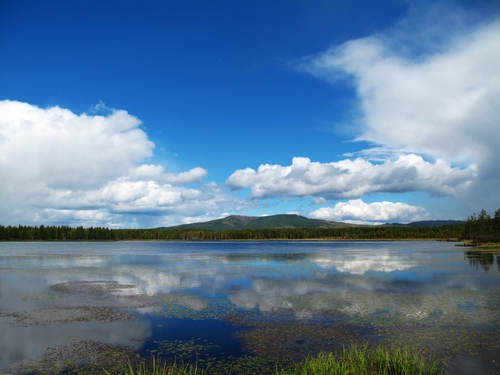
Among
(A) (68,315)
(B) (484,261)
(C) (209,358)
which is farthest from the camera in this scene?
(B) (484,261)

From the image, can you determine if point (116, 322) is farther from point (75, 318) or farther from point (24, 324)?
point (24, 324)

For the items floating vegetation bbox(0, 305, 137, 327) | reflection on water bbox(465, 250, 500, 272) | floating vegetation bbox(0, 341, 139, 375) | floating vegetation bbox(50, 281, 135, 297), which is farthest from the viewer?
reflection on water bbox(465, 250, 500, 272)

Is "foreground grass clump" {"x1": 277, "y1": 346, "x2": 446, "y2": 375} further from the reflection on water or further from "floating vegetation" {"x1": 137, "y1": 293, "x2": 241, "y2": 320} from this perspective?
the reflection on water

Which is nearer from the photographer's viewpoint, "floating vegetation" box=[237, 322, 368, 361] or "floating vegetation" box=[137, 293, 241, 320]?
"floating vegetation" box=[237, 322, 368, 361]

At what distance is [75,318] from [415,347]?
19158mm

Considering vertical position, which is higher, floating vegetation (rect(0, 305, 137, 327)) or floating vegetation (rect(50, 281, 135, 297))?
floating vegetation (rect(0, 305, 137, 327))

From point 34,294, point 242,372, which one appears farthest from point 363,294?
point 34,294

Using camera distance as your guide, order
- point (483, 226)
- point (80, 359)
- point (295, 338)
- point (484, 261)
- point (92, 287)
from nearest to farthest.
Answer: point (80, 359), point (295, 338), point (92, 287), point (484, 261), point (483, 226)

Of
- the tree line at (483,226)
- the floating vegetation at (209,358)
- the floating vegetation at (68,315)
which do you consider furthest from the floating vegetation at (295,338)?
the tree line at (483,226)

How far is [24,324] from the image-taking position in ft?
67.3

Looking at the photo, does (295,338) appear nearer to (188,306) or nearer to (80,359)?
(80,359)

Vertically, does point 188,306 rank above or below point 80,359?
below

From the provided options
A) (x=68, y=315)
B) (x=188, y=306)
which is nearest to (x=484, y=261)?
(x=188, y=306)

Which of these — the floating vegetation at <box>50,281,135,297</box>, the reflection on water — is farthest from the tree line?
the floating vegetation at <box>50,281,135,297</box>
